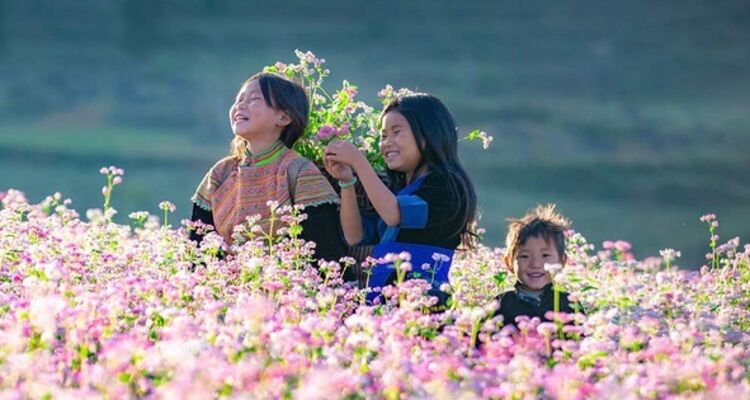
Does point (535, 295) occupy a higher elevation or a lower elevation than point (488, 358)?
higher

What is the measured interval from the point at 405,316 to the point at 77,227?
105 inches

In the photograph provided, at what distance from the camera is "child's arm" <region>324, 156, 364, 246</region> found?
5191 mm

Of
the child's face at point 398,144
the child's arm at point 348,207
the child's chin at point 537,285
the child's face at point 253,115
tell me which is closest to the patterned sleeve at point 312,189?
the child's arm at point 348,207

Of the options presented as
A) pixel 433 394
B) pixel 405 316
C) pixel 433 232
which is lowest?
pixel 433 394

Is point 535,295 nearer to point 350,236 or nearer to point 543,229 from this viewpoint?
point 543,229

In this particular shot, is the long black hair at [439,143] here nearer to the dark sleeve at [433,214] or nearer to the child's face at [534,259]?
the dark sleeve at [433,214]

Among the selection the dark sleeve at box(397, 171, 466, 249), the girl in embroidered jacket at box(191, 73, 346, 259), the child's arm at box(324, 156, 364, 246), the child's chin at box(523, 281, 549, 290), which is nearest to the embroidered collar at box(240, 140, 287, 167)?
the girl in embroidered jacket at box(191, 73, 346, 259)

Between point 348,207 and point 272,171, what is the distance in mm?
661

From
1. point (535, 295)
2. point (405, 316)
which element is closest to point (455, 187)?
point (535, 295)

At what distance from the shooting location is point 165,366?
299 centimetres

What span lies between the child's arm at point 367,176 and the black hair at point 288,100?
756mm

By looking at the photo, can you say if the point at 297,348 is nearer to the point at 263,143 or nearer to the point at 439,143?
the point at 439,143

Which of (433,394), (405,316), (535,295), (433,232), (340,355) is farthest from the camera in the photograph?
(433,232)

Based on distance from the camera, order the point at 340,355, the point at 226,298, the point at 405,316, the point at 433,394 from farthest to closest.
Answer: the point at 226,298 < the point at 405,316 < the point at 340,355 < the point at 433,394
